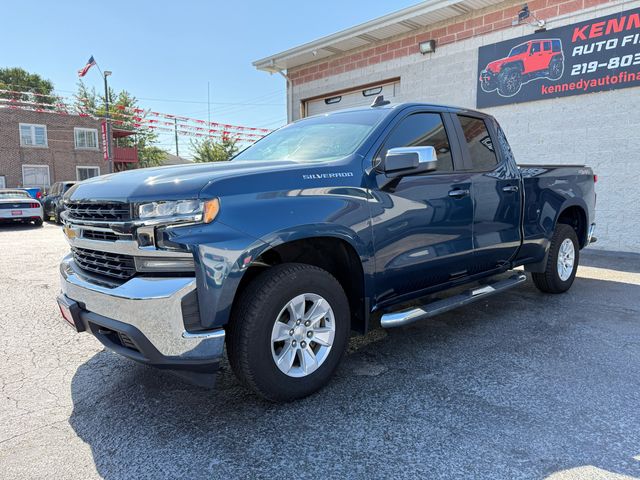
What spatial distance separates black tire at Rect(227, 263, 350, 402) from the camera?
2.49 meters

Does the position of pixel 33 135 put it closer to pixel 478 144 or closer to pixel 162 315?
pixel 478 144

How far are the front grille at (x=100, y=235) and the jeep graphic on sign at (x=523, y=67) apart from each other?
8.47 m

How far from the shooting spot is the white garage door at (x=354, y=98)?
36.4ft

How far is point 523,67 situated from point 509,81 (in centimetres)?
34

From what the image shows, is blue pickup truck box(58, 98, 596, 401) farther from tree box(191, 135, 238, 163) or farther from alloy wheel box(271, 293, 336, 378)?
tree box(191, 135, 238, 163)

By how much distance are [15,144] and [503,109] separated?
32.8 m

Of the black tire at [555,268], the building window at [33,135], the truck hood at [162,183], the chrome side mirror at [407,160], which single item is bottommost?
the black tire at [555,268]

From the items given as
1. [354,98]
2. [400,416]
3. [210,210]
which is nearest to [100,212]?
[210,210]

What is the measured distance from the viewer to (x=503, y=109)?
9.10m

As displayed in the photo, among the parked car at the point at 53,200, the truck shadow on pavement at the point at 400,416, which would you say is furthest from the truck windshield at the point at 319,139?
the parked car at the point at 53,200

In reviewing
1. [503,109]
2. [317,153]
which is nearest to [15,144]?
[503,109]

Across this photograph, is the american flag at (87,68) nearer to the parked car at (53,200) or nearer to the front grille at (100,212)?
the parked car at (53,200)

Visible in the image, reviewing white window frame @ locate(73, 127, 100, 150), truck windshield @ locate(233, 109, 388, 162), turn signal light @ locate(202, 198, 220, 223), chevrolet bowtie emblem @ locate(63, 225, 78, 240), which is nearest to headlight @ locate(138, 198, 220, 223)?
turn signal light @ locate(202, 198, 220, 223)

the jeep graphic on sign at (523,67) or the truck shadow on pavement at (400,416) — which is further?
the jeep graphic on sign at (523,67)
